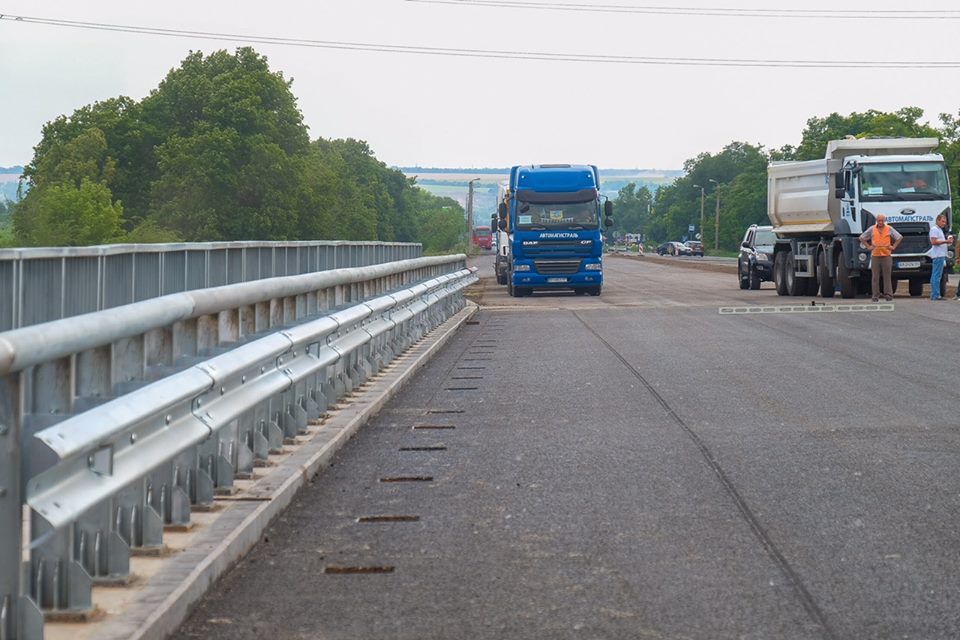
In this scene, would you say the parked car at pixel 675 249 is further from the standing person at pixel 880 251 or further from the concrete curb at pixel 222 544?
the concrete curb at pixel 222 544

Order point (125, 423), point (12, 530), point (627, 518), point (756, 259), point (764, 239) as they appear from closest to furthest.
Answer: point (12, 530) < point (125, 423) < point (627, 518) < point (756, 259) < point (764, 239)

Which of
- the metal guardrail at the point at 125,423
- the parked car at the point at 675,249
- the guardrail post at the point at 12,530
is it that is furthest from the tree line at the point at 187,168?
the guardrail post at the point at 12,530

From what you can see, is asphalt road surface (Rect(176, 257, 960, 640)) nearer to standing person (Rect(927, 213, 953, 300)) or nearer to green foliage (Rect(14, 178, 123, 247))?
standing person (Rect(927, 213, 953, 300))

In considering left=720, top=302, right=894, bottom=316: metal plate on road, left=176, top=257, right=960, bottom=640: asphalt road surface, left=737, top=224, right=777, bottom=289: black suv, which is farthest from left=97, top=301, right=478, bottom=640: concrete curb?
left=737, top=224, right=777, bottom=289: black suv

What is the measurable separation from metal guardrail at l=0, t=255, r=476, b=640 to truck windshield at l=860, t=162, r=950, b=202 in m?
24.8

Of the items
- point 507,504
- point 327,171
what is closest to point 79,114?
point 327,171

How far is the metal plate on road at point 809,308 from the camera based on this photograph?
26755mm

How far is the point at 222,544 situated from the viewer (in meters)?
5.78

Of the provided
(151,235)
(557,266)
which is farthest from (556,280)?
(151,235)

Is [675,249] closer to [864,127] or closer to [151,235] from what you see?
[864,127]

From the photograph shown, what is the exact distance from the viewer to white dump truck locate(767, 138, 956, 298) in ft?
Answer: 106

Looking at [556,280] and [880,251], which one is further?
[556,280]

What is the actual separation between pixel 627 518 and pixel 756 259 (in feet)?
120

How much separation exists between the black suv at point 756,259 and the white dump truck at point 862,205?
6545mm
